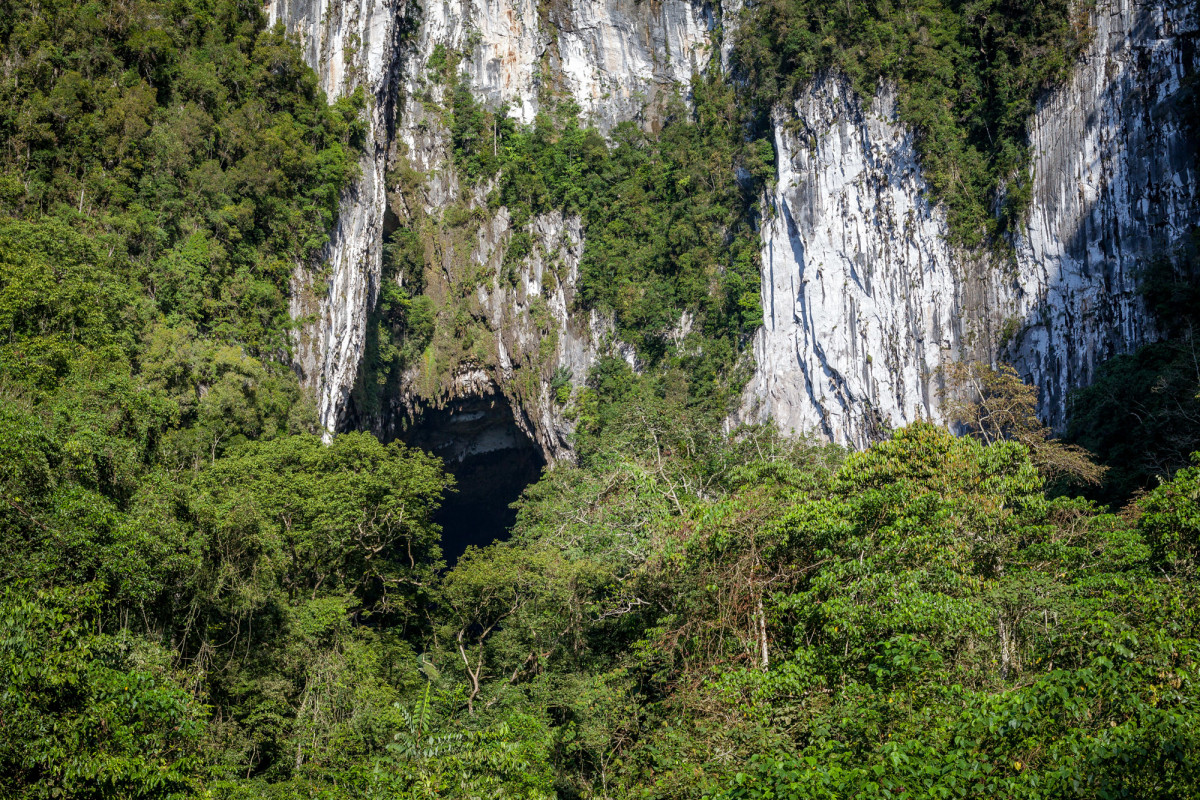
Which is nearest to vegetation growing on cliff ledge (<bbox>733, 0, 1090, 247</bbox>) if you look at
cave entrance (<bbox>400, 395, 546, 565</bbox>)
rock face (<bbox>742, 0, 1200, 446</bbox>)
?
rock face (<bbox>742, 0, 1200, 446</bbox>)

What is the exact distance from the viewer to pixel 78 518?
9.33 m

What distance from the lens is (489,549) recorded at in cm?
1972

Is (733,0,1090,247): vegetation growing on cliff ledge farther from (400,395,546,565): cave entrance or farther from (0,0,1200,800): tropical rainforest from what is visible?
(400,395,546,565): cave entrance

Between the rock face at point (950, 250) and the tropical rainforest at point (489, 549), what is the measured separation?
109cm

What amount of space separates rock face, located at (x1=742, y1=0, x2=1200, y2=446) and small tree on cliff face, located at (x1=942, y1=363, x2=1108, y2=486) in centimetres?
136

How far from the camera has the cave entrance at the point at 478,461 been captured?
3366 centimetres

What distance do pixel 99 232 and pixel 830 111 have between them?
811 inches

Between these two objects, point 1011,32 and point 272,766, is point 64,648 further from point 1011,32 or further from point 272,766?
point 1011,32

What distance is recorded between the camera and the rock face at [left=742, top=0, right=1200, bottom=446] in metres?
21.4

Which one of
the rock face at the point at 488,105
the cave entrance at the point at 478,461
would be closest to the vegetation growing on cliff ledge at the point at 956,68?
the rock face at the point at 488,105

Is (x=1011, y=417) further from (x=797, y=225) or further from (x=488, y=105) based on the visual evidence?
(x=488, y=105)

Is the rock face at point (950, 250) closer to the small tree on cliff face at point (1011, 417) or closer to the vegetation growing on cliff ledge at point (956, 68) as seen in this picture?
the vegetation growing on cliff ledge at point (956, 68)

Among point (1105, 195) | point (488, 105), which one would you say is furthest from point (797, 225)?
point (488, 105)

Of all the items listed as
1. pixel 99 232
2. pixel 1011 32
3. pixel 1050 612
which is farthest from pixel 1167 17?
pixel 99 232
